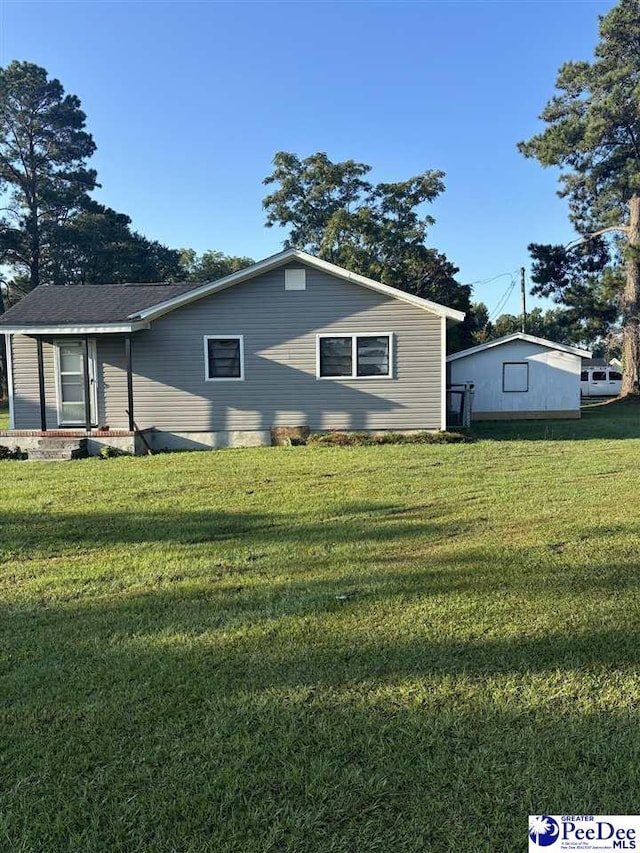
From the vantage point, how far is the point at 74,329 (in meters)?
12.6

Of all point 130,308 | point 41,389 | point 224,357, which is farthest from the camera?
point 130,308

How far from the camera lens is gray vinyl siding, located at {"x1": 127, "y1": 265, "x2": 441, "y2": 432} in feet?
42.7

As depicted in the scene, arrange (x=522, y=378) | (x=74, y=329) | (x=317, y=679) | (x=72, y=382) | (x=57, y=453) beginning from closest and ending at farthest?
(x=317, y=679) < (x=57, y=453) < (x=74, y=329) < (x=72, y=382) < (x=522, y=378)

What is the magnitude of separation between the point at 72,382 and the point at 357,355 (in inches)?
254

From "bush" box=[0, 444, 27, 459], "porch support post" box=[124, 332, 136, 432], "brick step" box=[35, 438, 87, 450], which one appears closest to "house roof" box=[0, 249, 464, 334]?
"porch support post" box=[124, 332, 136, 432]

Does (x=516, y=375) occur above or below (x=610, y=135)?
below

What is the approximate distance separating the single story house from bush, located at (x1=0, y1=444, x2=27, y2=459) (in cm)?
96

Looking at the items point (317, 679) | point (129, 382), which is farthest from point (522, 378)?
point (317, 679)

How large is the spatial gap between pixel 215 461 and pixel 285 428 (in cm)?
286

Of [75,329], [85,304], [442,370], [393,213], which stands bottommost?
[442,370]

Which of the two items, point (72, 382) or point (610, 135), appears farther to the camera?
point (610, 135)

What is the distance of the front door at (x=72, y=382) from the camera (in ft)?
44.2

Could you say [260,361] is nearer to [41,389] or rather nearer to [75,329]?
[75,329]

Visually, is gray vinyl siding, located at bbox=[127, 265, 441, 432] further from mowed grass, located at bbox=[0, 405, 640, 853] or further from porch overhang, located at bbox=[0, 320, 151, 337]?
mowed grass, located at bbox=[0, 405, 640, 853]
